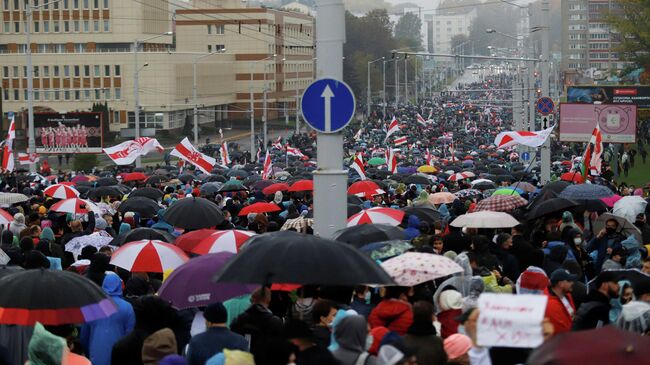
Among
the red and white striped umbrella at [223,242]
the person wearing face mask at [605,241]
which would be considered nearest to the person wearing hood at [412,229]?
the person wearing face mask at [605,241]

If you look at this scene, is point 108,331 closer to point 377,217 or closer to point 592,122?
point 377,217

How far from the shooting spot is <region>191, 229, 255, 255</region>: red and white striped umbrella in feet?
43.6

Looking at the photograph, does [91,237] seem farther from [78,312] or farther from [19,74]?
[19,74]

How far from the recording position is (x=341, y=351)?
7.95 m

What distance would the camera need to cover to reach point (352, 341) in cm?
790

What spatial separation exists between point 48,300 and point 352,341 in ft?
6.82

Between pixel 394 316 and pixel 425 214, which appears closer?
pixel 394 316

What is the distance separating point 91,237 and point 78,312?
6.23m

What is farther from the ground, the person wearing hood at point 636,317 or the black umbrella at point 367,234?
the black umbrella at point 367,234

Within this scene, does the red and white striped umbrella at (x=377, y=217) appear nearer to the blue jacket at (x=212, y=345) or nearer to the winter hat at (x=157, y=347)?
the blue jacket at (x=212, y=345)

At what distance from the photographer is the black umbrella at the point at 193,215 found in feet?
54.7

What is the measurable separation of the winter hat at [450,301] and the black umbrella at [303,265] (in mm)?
1140

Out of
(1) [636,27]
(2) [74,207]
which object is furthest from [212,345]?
(1) [636,27]

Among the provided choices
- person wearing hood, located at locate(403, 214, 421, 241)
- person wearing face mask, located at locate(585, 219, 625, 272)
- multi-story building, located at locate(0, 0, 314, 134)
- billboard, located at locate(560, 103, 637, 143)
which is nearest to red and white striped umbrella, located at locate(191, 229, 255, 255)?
person wearing hood, located at locate(403, 214, 421, 241)
